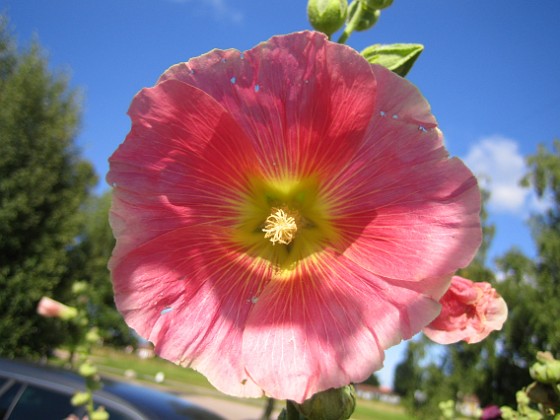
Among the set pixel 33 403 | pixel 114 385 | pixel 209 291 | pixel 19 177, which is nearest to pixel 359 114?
pixel 209 291

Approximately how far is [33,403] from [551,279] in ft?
57.7

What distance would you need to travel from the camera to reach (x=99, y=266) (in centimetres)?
1645

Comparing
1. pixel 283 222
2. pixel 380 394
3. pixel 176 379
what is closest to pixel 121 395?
pixel 283 222

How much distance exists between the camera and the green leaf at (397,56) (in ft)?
3.13

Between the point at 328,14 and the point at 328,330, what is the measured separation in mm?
645

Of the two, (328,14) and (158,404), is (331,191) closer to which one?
(328,14)

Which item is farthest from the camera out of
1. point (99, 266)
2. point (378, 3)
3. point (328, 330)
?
point (99, 266)

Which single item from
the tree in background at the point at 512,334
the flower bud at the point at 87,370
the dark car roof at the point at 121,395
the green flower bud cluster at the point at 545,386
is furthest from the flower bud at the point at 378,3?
the tree in background at the point at 512,334

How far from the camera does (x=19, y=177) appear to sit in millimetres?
10789

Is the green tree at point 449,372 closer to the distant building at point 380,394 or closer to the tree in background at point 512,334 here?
the tree in background at point 512,334

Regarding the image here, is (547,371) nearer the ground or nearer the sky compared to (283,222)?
nearer the ground

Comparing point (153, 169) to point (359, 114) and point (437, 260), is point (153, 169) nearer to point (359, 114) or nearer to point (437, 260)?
point (359, 114)

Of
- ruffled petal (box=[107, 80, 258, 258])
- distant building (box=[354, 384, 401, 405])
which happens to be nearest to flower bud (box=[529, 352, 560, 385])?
ruffled petal (box=[107, 80, 258, 258])

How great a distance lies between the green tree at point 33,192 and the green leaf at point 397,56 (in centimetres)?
1087
